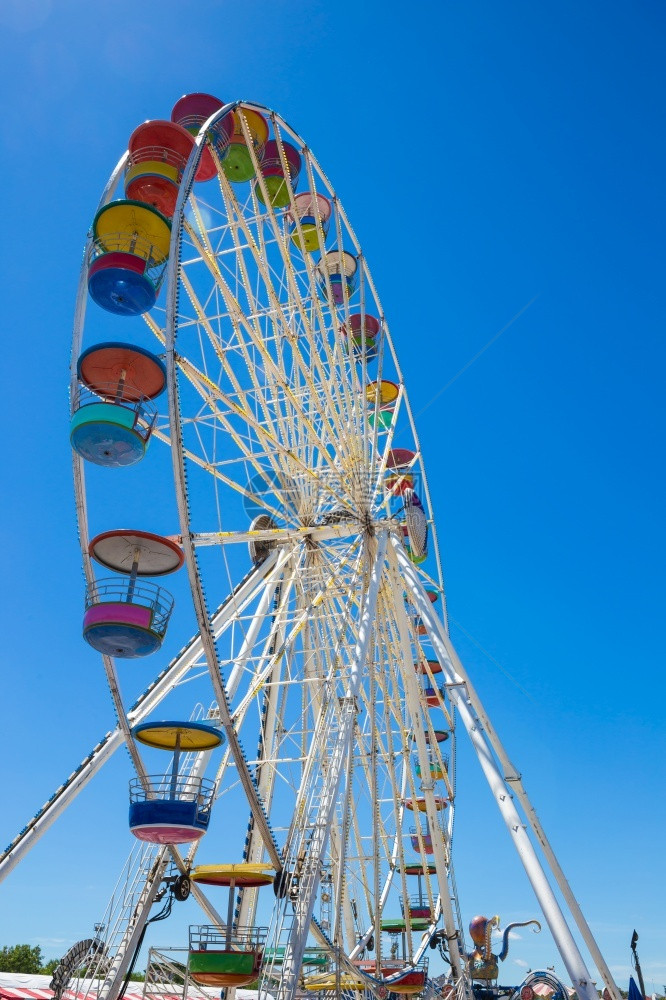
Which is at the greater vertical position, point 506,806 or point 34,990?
point 506,806

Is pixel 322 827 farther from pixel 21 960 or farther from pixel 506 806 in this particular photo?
pixel 21 960

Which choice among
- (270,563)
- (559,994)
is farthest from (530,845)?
(270,563)

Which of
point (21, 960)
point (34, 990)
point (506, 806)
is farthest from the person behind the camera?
point (21, 960)

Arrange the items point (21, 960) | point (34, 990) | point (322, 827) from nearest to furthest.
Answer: point (322, 827)
point (34, 990)
point (21, 960)

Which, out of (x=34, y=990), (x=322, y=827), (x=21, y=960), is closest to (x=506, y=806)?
(x=322, y=827)

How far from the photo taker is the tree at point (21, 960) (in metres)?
41.5

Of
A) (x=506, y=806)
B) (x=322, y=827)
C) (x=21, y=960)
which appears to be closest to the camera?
(x=322, y=827)

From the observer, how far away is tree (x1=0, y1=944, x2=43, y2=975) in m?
41.5

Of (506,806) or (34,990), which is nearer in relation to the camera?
(506,806)

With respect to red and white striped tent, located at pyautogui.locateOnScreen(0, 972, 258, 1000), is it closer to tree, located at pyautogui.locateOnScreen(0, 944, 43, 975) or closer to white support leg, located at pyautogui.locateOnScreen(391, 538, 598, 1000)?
white support leg, located at pyautogui.locateOnScreen(391, 538, 598, 1000)

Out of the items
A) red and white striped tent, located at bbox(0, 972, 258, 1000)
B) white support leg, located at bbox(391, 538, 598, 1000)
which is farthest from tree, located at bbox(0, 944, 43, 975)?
white support leg, located at bbox(391, 538, 598, 1000)

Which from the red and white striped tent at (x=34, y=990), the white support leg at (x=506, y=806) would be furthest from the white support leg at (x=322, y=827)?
the red and white striped tent at (x=34, y=990)

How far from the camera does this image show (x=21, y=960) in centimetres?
4209

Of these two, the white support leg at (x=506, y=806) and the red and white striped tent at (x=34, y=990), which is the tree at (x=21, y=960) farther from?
the white support leg at (x=506, y=806)
